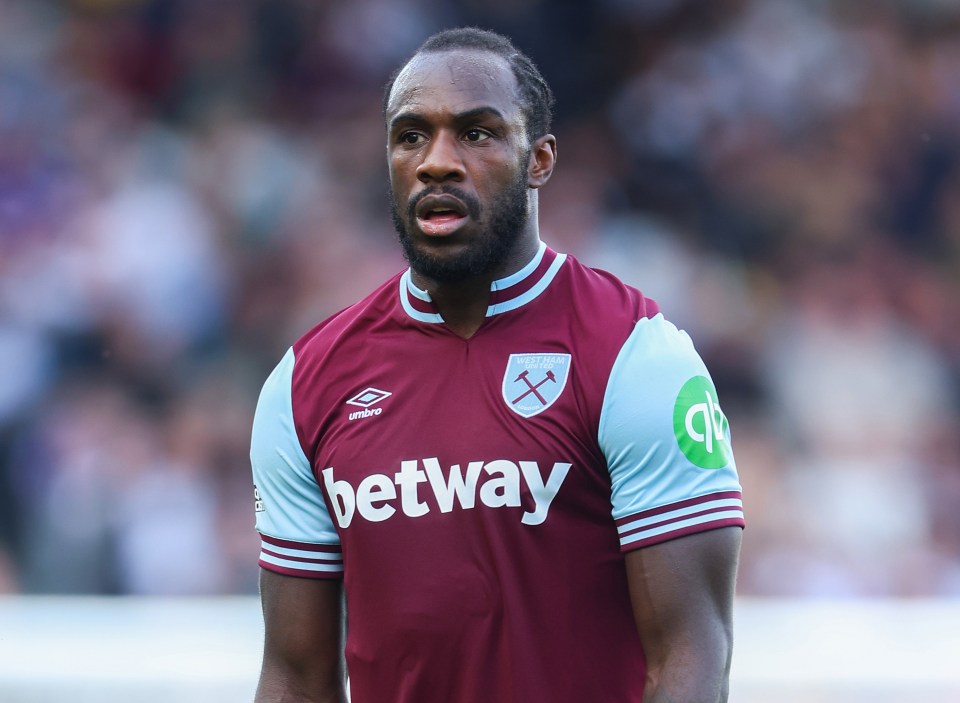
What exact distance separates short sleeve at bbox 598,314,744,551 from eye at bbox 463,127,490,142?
50 centimetres

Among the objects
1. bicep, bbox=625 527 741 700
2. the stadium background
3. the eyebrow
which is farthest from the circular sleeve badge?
the stadium background

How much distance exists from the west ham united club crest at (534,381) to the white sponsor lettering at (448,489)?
0.12m

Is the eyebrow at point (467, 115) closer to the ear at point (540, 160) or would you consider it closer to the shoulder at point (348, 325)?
the ear at point (540, 160)

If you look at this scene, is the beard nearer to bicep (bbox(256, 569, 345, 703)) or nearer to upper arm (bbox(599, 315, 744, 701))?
upper arm (bbox(599, 315, 744, 701))

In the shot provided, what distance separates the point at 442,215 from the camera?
2875mm

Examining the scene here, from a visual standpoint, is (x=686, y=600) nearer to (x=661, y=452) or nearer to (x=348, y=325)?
(x=661, y=452)

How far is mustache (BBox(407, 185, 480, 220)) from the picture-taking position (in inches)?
112

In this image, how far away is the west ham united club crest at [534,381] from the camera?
9.09 ft

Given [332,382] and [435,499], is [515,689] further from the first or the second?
[332,382]

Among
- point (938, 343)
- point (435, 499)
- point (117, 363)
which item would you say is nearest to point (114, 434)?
point (117, 363)

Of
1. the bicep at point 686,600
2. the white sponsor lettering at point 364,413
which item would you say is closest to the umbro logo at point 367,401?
the white sponsor lettering at point 364,413

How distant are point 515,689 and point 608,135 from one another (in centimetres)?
643

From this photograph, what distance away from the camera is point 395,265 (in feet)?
26.4

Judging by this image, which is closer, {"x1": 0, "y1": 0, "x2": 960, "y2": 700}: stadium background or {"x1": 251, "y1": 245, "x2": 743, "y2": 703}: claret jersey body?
{"x1": 251, "y1": 245, "x2": 743, "y2": 703}: claret jersey body
